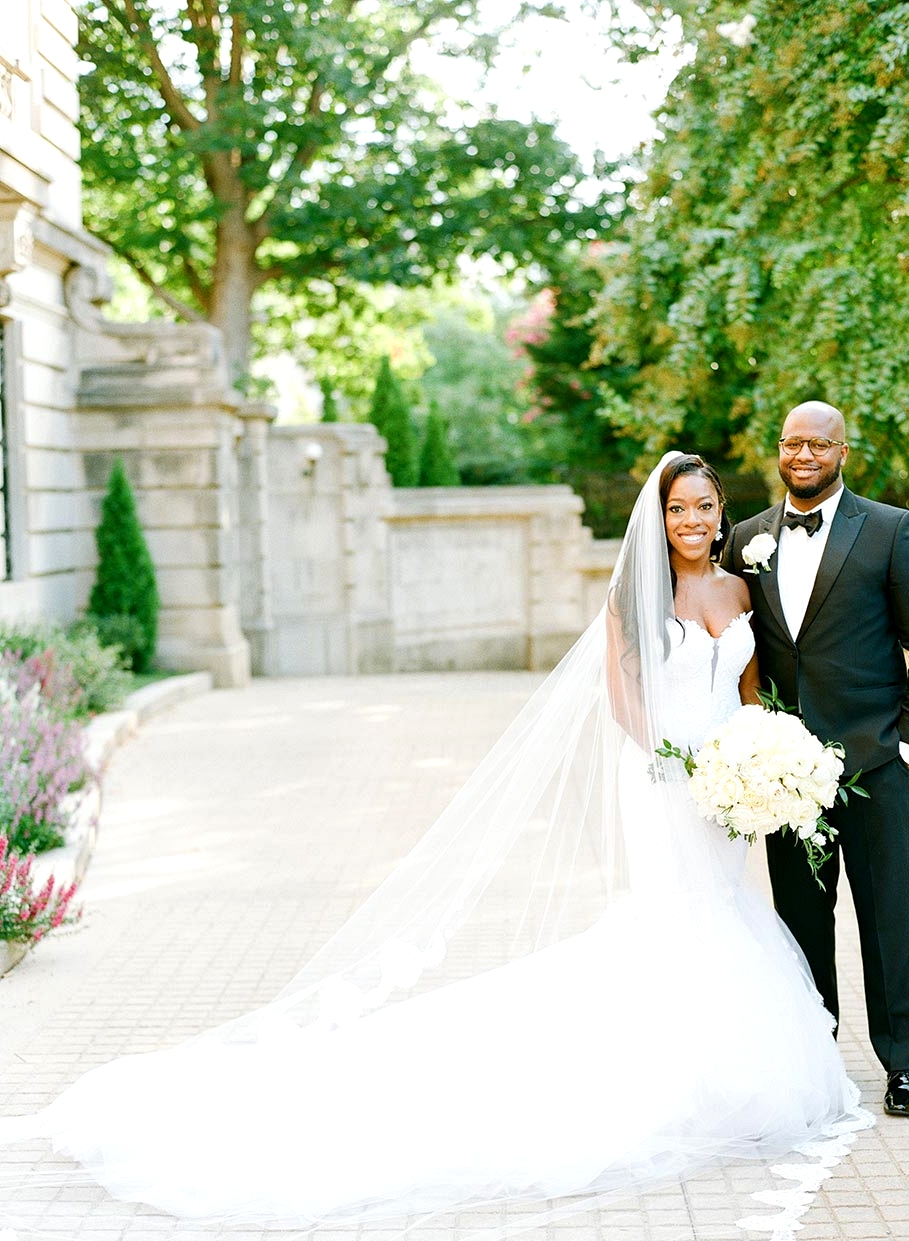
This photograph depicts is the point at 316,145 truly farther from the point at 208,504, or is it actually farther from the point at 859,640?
the point at 859,640

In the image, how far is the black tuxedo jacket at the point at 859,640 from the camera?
4.85 meters

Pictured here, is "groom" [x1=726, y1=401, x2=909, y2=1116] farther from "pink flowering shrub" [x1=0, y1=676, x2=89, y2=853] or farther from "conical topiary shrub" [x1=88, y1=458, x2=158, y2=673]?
"conical topiary shrub" [x1=88, y1=458, x2=158, y2=673]

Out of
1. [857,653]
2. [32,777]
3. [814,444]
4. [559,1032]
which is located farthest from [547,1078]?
[32,777]

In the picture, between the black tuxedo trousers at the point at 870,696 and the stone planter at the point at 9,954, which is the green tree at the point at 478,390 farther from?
the black tuxedo trousers at the point at 870,696

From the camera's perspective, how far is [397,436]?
895 inches

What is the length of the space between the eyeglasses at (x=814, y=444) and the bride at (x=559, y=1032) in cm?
29

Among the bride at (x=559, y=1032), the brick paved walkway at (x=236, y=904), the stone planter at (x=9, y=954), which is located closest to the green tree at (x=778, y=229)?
the brick paved walkway at (x=236, y=904)

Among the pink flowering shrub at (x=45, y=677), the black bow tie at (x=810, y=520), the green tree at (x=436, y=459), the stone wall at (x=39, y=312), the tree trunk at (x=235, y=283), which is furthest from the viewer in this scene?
the tree trunk at (x=235, y=283)

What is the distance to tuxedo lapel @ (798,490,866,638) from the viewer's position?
489cm

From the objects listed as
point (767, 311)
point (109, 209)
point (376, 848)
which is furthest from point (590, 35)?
point (109, 209)

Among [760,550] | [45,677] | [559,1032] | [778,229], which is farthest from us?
[45,677]

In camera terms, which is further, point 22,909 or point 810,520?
point 22,909

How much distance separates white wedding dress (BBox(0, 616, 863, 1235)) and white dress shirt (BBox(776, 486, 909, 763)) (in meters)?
0.17

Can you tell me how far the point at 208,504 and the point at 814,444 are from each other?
1273 centimetres
